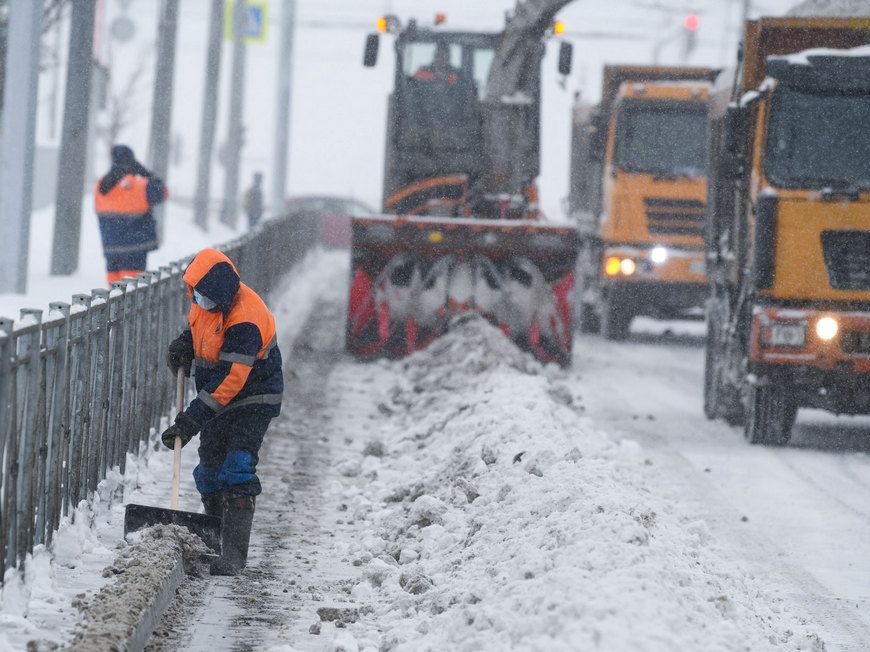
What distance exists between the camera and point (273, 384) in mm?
7570

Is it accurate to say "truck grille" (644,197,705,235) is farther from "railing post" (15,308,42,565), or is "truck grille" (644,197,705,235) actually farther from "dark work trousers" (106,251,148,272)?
"railing post" (15,308,42,565)

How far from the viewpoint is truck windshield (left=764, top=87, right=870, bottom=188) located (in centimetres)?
1199

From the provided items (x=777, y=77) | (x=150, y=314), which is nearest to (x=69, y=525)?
(x=150, y=314)

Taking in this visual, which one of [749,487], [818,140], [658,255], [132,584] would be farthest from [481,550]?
[658,255]

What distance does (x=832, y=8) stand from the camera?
13906 millimetres

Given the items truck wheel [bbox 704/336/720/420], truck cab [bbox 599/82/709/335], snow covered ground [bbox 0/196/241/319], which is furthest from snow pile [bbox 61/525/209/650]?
truck cab [bbox 599/82/709/335]

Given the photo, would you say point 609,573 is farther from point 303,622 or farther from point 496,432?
point 496,432

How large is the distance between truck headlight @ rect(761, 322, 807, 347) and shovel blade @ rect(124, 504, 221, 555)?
18.6ft

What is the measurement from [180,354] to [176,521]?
804mm

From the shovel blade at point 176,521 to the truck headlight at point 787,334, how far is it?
5677mm

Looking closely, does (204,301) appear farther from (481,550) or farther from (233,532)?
(481,550)

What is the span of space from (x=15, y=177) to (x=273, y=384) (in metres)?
9.75

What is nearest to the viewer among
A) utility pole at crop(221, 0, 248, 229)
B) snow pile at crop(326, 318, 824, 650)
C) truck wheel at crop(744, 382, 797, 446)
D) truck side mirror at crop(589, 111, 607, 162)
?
snow pile at crop(326, 318, 824, 650)

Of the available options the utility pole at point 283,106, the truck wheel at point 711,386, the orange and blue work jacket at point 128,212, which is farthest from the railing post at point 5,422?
the utility pole at point 283,106
